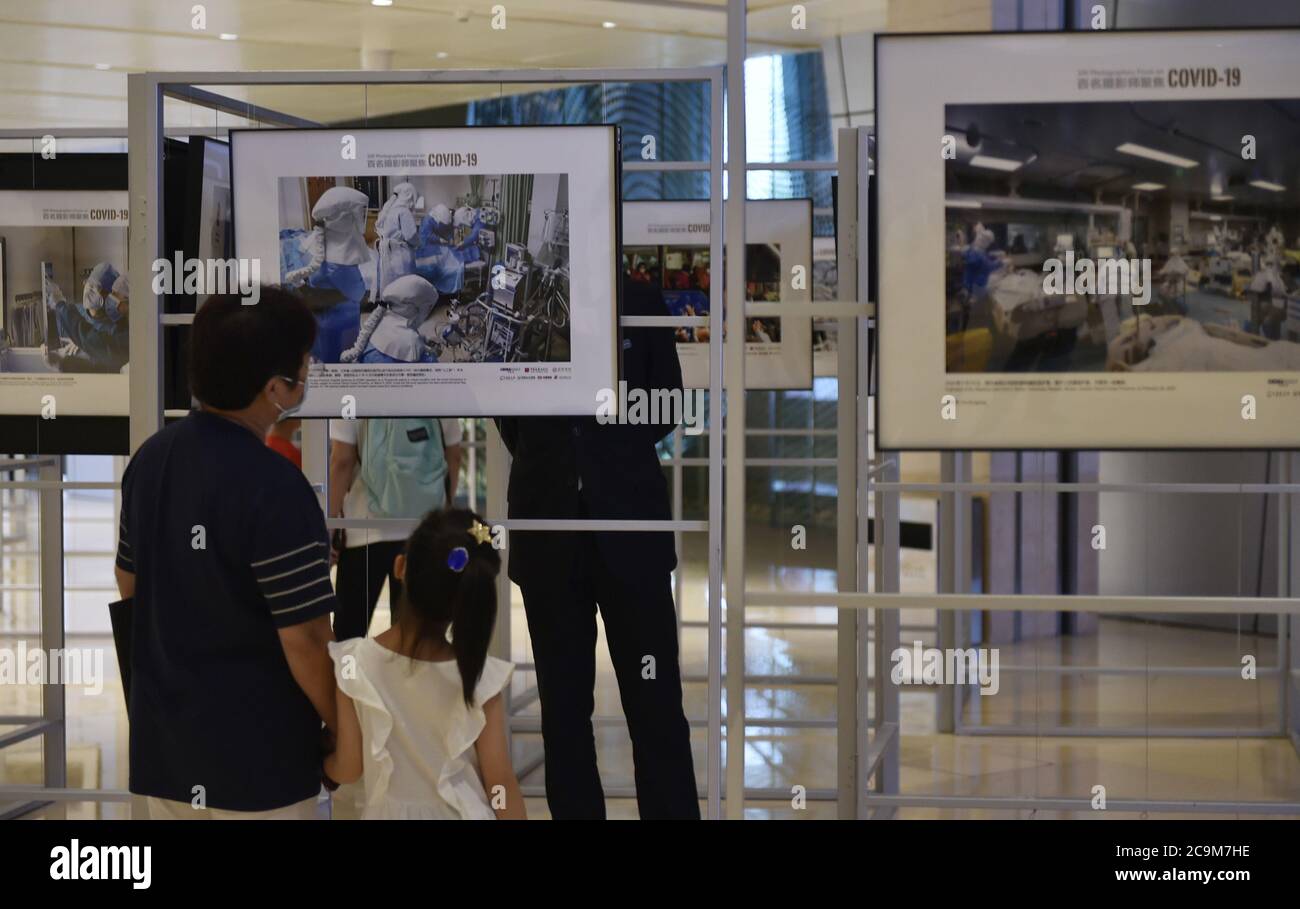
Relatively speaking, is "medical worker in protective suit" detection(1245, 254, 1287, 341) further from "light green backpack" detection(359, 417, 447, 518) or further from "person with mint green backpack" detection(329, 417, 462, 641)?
"light green backpack" detection(359, 417, 447, 518)

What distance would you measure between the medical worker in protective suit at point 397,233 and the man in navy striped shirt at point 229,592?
1.73 feet

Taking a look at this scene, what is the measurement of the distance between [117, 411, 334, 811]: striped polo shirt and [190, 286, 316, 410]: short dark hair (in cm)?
6

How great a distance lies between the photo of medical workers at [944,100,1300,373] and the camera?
2.66m

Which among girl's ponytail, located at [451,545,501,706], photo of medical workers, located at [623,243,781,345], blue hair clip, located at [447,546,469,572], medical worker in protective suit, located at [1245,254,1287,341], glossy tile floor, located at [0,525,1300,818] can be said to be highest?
photo of medical workers, located at [623,243,781,345]

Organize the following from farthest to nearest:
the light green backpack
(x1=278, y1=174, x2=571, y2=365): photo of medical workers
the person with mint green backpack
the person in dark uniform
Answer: the light green backpack → the person with mint green backpack → the person in dark uniform → (x1=278, y1=174, x2=571, y2=365): photo of medical workers

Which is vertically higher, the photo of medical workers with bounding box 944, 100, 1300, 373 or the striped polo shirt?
the photo of medical workers with bounding box 944, 100, 1300, 373

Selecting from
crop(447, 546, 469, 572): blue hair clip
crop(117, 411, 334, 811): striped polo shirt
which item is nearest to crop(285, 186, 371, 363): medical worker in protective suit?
crop(117, 411, 334, 811): striped polo shirt

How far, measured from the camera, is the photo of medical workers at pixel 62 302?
409 centimetres

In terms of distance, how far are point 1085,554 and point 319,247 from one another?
17.8 feet

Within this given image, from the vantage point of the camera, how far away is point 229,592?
2359 millimetres

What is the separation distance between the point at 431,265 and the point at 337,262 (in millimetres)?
212

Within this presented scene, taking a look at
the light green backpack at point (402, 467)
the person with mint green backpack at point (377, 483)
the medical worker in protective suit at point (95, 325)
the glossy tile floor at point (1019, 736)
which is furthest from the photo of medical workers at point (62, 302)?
the glossy tile floor at point (1019, 736)

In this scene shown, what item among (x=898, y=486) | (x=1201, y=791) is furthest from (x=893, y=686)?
(x=1201, y=791)
